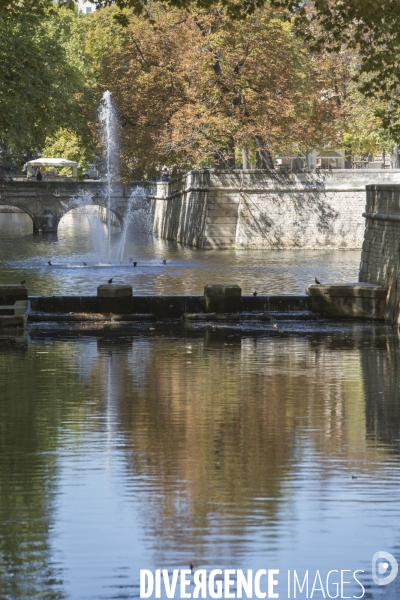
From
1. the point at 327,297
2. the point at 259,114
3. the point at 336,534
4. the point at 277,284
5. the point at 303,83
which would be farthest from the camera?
the point at 303,83

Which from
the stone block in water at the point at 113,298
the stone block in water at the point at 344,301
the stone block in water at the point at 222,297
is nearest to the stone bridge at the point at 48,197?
the stone block in water at the point at 113,298

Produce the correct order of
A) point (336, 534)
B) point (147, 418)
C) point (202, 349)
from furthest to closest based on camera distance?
point (202, 349) < point (147, 418) < point (336, 534)

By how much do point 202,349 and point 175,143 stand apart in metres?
28.9

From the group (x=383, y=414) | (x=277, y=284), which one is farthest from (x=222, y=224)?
(x=383, y=414)

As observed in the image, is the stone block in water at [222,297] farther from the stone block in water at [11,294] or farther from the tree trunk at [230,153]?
the tree trunk at [230,153]

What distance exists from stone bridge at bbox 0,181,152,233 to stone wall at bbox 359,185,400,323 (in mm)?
40648

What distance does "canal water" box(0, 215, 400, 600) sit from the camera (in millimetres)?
7996

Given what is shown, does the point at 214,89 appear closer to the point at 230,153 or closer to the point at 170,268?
the point at 230,153

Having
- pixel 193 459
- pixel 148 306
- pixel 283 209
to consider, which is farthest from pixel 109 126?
pixel 193 459

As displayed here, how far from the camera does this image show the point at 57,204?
6531 centimetres

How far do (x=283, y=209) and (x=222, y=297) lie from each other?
24167mm

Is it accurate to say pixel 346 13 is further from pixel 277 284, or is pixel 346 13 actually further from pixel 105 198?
pixel 105 198

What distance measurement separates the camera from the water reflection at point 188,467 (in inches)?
317

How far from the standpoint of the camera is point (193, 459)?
10906mm
